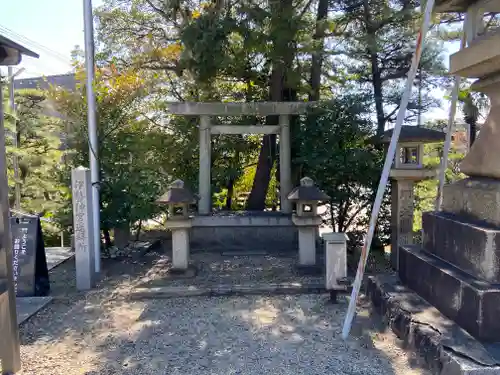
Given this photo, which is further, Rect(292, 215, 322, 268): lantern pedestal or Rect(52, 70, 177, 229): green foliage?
Rect(52, 70, 177, 229): green foliage

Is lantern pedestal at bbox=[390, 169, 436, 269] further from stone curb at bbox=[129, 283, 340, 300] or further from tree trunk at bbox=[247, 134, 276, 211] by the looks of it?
tree trunk at bbox=[247, 134, 276, 211]

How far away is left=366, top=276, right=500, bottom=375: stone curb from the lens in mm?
2465

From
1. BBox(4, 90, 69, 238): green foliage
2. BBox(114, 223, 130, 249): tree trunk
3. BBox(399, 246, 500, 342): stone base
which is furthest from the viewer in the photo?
BBox(4, 90, 69, 238): green foliage

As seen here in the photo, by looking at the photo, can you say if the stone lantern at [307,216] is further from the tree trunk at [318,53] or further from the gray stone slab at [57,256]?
the gray stone slab at [57,256]

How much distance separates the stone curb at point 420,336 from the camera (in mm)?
2465

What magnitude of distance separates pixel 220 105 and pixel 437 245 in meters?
5.20

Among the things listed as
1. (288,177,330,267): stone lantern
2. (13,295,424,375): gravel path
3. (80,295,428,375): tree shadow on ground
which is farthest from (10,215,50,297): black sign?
(288,177,330,267): stone lantern

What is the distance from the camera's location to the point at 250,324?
4.08 metres

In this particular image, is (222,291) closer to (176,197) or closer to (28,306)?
(176,197)

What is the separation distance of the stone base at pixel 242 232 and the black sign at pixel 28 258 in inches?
122

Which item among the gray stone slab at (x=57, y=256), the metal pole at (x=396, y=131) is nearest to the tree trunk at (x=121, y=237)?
the gray stone slab at (x=57, y=256)

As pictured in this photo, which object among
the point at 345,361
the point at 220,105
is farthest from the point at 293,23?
the point at 345,361

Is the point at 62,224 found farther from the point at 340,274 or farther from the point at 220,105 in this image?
the point at 340,274

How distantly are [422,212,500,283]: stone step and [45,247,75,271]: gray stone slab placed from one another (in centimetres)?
599
